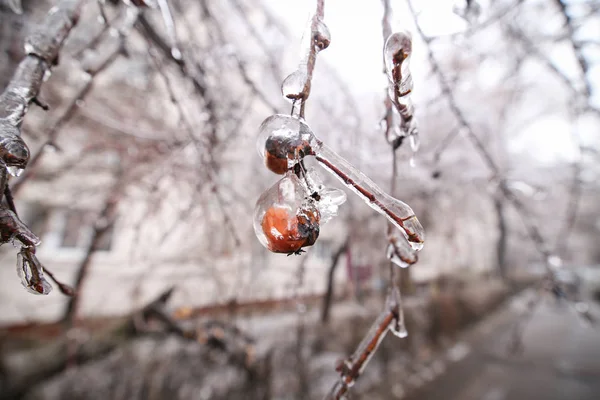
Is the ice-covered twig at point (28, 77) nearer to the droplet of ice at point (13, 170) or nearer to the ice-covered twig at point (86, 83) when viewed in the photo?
the droplet of ice at point (13, 170)

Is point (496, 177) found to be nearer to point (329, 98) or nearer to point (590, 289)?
point (329, 98)

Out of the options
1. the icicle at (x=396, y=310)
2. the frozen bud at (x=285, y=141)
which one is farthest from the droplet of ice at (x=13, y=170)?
the icicle at (x=396, y=310)

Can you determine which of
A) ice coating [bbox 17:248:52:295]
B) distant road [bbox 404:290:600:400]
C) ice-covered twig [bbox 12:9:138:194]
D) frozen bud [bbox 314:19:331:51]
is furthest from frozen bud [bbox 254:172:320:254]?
distant road [bbox 404:290:600:400]

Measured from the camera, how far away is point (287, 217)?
330 millimetres

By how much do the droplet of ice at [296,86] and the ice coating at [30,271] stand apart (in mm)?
368

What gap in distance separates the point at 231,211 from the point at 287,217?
107 inches

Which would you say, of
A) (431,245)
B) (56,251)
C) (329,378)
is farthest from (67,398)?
(431,245)

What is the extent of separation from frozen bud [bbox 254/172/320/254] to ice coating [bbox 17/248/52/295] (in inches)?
11.2

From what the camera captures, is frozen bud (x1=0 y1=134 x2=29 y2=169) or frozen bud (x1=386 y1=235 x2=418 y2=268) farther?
frozen bud (x1=386 y1=235 x2=418 y2=268)

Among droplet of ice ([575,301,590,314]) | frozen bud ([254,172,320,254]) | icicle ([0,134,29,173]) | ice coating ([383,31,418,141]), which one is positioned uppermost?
ice coating ([383,31,418,141])

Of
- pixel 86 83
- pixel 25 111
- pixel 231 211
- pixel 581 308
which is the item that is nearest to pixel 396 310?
pixel 25 111

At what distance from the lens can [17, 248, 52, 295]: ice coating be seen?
377mm

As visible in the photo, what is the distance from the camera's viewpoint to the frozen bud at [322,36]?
1.19ft

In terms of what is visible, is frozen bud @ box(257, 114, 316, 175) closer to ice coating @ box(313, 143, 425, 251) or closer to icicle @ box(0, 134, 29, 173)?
ice coating @ box(313, 143, 425, 251)
